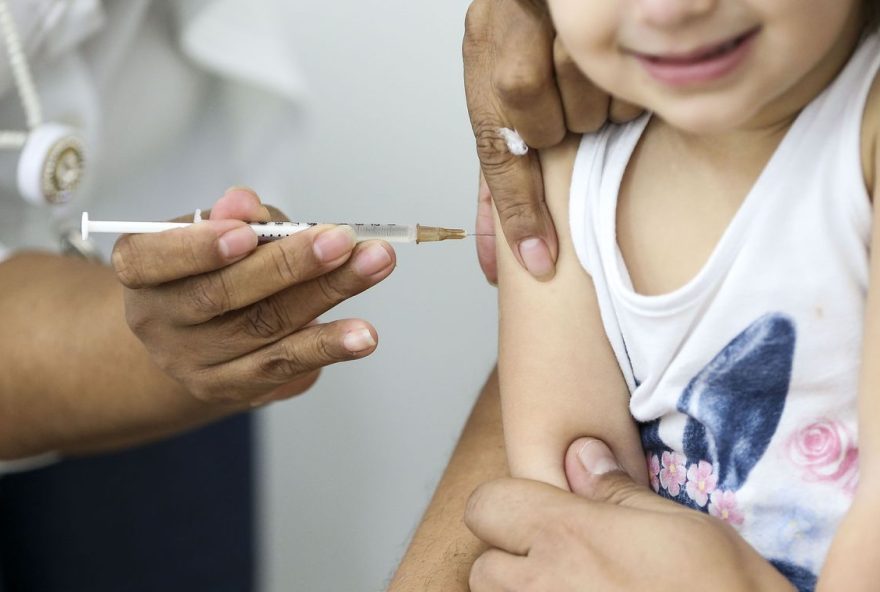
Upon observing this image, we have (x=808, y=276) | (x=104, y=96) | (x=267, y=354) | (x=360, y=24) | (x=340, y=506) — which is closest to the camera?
(x=808, y=276)

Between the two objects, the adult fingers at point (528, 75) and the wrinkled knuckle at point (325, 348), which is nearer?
the adult fingers at point (528, 75)

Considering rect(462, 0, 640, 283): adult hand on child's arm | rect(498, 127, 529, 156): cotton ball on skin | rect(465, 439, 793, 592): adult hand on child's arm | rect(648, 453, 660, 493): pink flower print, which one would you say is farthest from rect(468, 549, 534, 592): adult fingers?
rect(498, 127, 529, 156): cotton ball on skin

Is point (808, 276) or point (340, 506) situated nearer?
point (808, 276)

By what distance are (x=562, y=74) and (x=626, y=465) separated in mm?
340

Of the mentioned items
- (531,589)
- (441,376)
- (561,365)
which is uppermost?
(561,365)

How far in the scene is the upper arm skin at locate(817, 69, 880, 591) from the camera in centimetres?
73

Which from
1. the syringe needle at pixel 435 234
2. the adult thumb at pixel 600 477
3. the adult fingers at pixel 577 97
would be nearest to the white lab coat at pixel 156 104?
the syringe needle at pixel 435 234

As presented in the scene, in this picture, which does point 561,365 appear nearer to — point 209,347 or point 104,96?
point 209,347

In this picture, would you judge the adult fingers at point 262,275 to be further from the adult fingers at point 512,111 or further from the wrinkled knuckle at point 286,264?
the adult fingers at point 512,111

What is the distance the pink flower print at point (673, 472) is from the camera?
36.9 inches

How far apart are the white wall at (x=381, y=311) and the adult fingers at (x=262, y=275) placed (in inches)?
21.2

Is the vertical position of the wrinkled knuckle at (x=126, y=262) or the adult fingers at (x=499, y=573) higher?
the wrinkled knuckle at (x=126, y=262)

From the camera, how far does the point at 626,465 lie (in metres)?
0.96

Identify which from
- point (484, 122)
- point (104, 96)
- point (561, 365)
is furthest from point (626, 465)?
point (104, 96)
